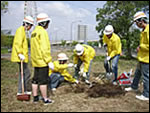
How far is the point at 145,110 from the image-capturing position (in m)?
3.04

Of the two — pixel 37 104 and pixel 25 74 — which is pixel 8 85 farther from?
pixel 37 104

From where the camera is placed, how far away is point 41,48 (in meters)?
2.97

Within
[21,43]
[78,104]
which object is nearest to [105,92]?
[78,104]

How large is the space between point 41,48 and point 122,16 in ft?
35.8

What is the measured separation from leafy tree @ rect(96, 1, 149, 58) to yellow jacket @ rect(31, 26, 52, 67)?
10532 mm

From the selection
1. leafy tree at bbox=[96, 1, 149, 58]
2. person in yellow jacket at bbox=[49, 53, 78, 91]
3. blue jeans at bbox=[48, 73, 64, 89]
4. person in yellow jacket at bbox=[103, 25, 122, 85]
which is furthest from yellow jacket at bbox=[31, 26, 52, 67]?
leafy tree at bbox=[96, 1, 149, 58]

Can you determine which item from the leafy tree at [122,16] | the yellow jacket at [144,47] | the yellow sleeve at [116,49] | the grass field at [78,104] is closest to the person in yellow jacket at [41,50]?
the grass field at [78,104]

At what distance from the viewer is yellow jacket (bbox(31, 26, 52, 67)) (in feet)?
9.77

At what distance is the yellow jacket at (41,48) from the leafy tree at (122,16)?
10.5m

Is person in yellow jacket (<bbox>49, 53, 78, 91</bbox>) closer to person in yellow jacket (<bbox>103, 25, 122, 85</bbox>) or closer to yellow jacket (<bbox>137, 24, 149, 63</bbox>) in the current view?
person in yellow jacket (<bbox>103, 25, 122, 85</bbox>)

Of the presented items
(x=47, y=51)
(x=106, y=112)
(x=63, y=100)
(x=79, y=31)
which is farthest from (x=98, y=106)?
(x=79, y=31)

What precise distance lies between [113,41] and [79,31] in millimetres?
8460

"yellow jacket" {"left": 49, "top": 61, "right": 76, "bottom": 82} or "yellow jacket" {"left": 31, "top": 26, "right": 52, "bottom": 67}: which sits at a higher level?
"yellow jacket" {"left": 31, "top": 26, "right": 52, "bottom": 67}

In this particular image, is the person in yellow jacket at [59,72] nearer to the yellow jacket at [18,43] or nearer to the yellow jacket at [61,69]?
the yellow jacket at [61,69]
